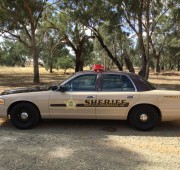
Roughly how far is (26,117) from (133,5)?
42.0 feet

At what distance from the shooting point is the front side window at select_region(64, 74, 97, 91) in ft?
27.0

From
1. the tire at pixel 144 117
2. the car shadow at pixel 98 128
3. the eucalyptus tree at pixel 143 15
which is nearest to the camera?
the car shadow at pixel 98 128

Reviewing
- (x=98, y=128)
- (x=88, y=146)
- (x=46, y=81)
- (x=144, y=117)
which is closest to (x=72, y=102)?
(x=98, y=128)

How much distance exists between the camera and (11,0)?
21734 millimetres

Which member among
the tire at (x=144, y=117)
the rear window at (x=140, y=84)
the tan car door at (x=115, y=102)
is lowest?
the tire at (x=144, y=117)

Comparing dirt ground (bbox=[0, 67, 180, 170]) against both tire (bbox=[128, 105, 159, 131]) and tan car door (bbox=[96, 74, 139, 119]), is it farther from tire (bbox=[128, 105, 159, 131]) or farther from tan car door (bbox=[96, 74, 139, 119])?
tan car door (bbox=[96, 74, 139, 119])

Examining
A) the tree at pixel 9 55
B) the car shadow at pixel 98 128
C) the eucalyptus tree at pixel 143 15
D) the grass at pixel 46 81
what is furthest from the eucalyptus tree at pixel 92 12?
the tree at pixel 9 55

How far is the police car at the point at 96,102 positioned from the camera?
26.4 feet

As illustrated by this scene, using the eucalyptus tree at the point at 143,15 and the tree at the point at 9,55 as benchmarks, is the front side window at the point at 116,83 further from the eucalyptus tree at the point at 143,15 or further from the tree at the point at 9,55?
the tree at the point at 9,55

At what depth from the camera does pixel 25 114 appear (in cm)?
821

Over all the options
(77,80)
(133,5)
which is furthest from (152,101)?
(133,5)

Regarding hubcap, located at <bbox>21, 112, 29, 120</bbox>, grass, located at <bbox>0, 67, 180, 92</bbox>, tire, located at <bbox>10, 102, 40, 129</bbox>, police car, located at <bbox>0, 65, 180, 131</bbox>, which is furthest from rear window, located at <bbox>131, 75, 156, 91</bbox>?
hubcap, located at <bbox>21, 112, 29, 120</bbox>

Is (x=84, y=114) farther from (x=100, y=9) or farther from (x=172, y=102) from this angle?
(x=100, y=9)

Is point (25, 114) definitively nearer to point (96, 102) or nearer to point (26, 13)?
point (96, 102)
